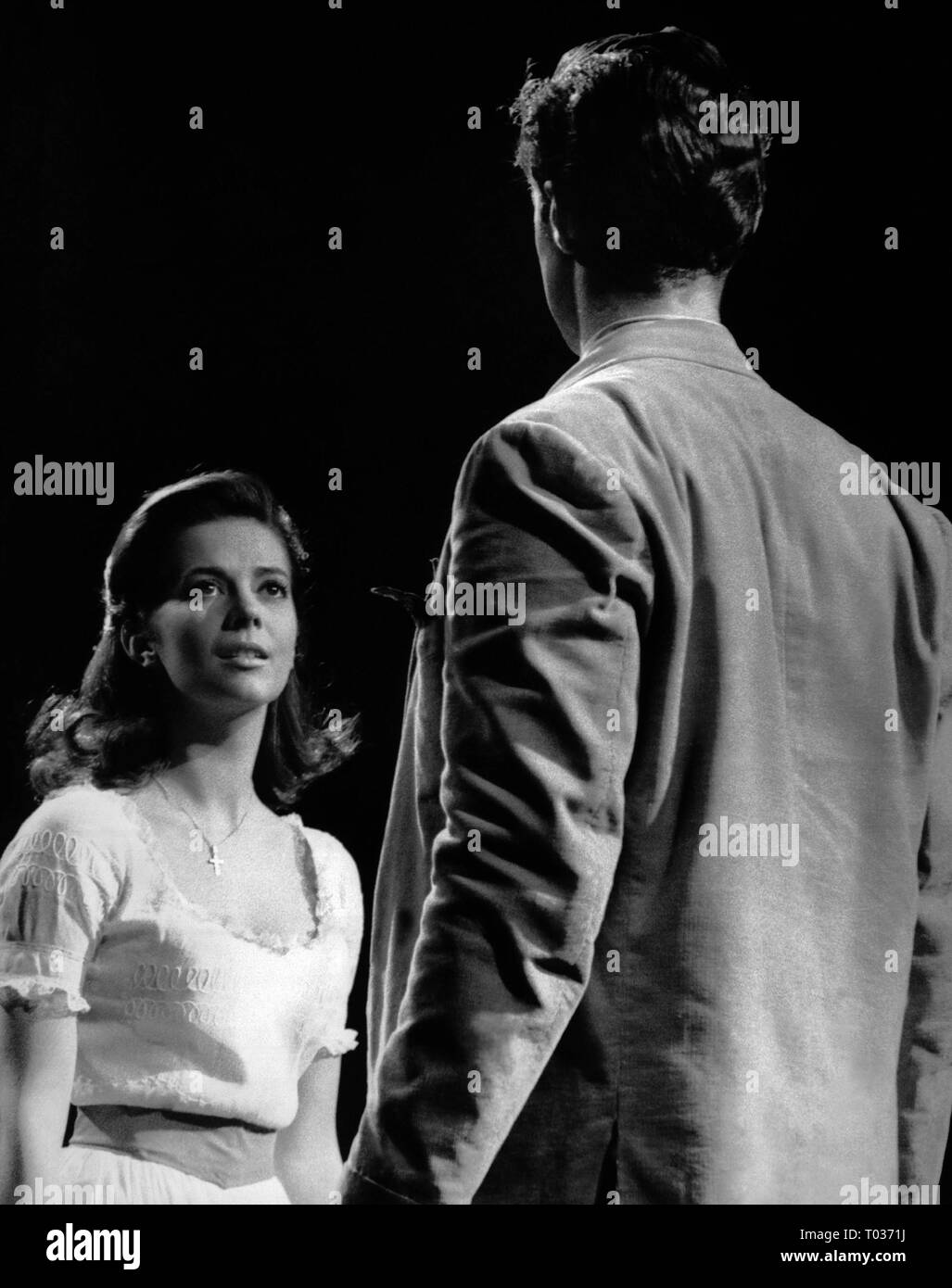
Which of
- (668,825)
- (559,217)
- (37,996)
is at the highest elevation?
(559,217)

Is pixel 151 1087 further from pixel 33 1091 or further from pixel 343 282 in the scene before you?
pixel 343 282

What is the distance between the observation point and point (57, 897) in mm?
2002

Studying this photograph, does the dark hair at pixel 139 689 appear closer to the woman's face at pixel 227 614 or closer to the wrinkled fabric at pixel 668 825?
the woman's face at pixel 227 614

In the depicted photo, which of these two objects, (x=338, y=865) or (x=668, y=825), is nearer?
(x=668, y=825)

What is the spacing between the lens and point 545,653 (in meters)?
1.36

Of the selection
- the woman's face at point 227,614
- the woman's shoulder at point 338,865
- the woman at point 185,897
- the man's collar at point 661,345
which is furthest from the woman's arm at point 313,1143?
the man's collar at point 661,345

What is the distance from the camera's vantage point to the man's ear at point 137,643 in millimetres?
2082

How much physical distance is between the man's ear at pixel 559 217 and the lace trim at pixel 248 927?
2.89 ft

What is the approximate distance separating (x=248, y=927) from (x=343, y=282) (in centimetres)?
89

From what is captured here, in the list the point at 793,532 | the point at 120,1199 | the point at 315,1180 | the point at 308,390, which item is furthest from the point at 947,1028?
the point at 308,390

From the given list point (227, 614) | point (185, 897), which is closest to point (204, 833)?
point (185, 897)

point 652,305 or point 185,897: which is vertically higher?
point 652,305

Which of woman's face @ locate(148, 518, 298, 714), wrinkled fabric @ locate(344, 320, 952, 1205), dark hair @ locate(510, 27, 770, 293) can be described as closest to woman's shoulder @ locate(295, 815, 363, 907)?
woman's face @ locate(148, 518, 298, 714)

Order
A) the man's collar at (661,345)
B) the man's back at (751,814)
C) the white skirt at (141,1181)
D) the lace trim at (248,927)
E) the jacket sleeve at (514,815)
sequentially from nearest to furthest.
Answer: the jacket sleeve at (514,815), the man's back at (751,814), the man's collar at (661,345), the white skirt at (141,1181), the lace trim at (248,927)
